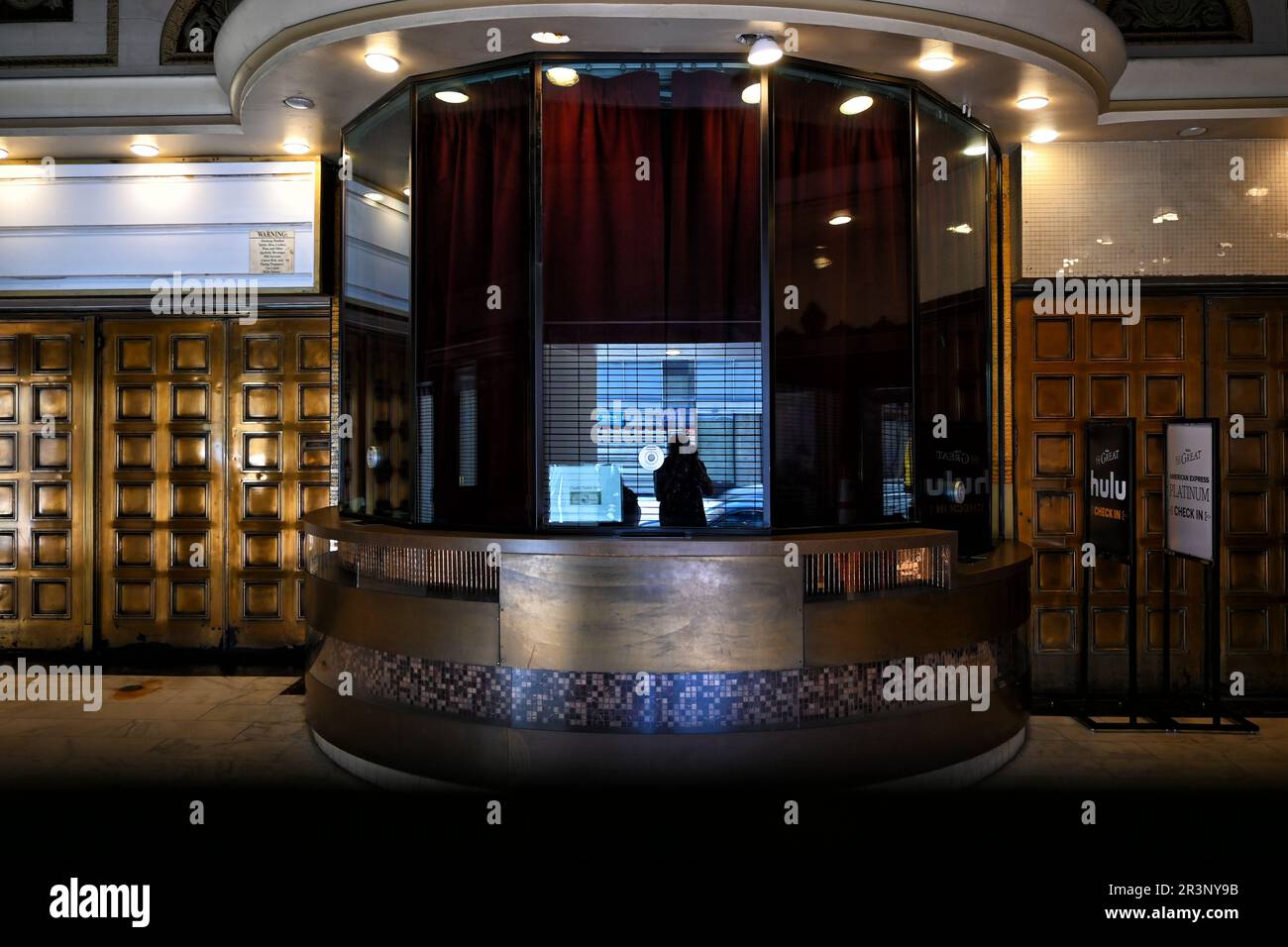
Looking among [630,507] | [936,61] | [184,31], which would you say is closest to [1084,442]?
[936,61]

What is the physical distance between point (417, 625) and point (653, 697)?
3.96 ft

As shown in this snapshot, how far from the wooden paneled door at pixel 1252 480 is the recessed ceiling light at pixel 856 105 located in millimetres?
3071

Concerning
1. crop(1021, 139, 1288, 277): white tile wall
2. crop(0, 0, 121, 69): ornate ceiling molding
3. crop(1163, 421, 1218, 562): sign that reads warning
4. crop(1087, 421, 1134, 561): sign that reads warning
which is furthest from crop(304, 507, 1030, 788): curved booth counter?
crop(0, 0, 121, 69): ornate ceiling molding

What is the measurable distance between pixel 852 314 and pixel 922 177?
1.02 meters

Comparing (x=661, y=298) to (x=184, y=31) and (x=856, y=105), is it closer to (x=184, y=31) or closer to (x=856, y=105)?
(x=856, y=105)

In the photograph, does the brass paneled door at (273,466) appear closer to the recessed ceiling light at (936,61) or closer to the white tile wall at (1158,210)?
the recessed ceiling light at (936,61)

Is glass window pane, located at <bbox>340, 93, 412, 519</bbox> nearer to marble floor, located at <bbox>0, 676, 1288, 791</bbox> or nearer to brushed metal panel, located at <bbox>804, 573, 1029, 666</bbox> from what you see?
marble floor, located at <bbox>0, 676, 1288, 791</bbox>

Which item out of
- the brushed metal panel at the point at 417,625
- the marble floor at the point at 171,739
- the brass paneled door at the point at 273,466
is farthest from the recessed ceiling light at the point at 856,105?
the marble floor at the point at 171,739

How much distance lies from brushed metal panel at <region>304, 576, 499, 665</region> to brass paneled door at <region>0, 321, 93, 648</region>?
3.50m

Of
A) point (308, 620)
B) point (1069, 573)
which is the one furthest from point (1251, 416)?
point (308, 620)

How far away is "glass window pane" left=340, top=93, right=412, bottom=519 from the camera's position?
5.02 meters

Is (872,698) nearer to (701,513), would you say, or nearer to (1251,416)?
(701,513)

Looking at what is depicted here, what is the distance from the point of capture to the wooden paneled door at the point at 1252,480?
6.07 metres

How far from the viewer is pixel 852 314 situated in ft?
15.5
